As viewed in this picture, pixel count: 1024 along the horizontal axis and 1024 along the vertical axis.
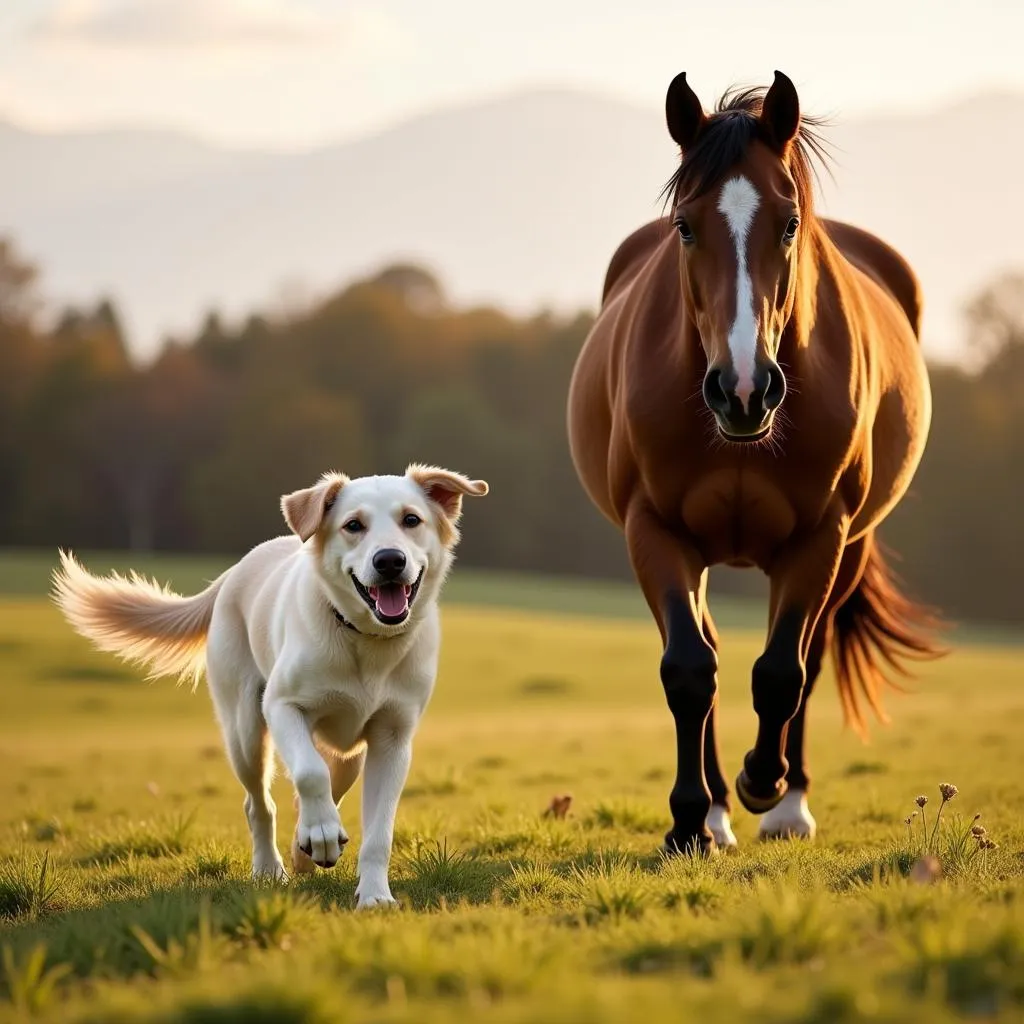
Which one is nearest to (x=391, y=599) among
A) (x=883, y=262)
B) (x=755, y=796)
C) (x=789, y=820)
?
(x=755, y=796)

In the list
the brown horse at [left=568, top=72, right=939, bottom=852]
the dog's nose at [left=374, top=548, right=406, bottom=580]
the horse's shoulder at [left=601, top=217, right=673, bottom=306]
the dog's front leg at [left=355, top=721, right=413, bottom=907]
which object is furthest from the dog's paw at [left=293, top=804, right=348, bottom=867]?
the horse's shoulder at [left=601, top=217, right=673, bottom=306]

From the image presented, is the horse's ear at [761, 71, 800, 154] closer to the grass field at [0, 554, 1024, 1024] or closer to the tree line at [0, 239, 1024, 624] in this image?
the grass field at [0, 554, 1024, 1024]

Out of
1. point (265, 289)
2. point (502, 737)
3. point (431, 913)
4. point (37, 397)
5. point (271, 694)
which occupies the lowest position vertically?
point (502, 737)

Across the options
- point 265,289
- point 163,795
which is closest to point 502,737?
point 163,795

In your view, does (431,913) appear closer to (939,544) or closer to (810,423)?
(810,423)

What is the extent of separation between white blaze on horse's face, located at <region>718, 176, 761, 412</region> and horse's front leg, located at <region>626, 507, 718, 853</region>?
4.13 ft

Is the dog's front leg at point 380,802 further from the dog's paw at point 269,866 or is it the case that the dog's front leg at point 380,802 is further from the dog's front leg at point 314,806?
the dog's paw at point 269,866

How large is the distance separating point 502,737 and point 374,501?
32.4 ft

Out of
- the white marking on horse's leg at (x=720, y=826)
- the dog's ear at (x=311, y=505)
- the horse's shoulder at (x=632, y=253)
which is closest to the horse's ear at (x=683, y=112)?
the dog's ear at (x=311, y=505)

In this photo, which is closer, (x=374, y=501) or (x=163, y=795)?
(x=374, y=501)

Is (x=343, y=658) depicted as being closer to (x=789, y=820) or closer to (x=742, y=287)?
(x=742, y=287)

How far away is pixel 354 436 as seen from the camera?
182 ft

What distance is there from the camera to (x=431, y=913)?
4.79m

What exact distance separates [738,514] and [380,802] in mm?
2068
